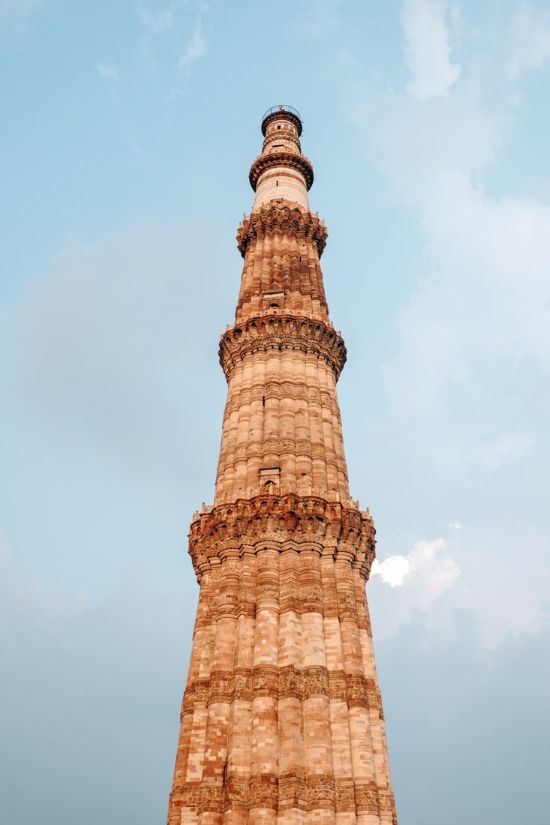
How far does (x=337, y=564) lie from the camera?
28.6 m

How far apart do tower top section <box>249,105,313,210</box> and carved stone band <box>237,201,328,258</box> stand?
1.71 m

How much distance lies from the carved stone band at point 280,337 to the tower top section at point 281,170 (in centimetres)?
1209

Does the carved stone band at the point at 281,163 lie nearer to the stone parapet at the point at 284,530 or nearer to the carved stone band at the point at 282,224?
the carved stone band at the point at 282,224

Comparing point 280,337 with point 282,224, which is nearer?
point 280,337

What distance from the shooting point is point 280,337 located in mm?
36719

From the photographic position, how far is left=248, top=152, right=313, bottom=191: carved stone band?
161 ft

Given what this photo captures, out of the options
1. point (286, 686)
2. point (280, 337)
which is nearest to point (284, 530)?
point (286, 686)

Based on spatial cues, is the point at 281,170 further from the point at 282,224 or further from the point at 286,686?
the point at 286,686

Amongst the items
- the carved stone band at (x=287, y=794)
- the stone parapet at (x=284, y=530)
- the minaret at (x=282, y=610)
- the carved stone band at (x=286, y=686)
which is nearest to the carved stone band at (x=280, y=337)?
the minaret at (x=282, y=610)

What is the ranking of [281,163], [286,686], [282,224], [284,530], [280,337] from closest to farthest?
[286,686] < [284,530] < [280,337] < [282,224] < [281,163]

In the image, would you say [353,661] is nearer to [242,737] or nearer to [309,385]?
[242,737]

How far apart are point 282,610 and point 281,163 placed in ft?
107

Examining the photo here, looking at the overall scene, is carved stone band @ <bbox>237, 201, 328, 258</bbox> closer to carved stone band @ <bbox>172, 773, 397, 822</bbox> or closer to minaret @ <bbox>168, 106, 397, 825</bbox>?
minaret @ <bbox>168, 106, 397, 825</bbox>

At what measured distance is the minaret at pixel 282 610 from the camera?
Result: 76.1ft
